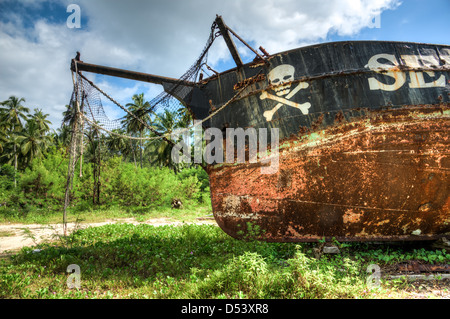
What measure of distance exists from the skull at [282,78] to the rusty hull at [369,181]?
944 mm

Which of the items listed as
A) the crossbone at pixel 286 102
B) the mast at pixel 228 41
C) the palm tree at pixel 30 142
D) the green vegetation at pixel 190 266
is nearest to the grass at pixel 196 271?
the green vegetation at pixel 190 266

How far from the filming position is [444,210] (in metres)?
3.98

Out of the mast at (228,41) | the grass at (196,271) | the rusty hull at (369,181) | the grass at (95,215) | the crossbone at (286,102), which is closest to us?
the grass at (196,271)

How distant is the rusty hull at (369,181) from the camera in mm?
3891

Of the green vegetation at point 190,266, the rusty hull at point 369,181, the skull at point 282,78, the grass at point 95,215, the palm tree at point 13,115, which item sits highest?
the palm tree at point 13,115

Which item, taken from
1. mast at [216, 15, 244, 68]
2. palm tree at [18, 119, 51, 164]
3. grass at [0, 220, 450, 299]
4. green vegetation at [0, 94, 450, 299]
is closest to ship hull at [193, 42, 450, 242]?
green vegetation at [0, 94, 450, 299]

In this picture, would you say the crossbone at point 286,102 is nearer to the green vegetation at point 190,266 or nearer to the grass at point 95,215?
the green vegetation at point 190,266

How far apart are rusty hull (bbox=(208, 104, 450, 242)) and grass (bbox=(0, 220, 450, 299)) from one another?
1.38ft

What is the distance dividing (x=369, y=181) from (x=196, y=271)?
3021mm

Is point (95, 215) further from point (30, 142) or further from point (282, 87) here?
point (30, 142)

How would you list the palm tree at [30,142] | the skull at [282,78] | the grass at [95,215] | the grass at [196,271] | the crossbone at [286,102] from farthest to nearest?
the palm tree at [30,142] → the grass at [95,215] → the skull at [282,78] → the crossbone at [286,102] → the grass at [196,271]

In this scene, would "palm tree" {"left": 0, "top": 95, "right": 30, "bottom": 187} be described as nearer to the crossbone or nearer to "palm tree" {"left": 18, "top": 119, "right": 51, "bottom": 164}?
"palm tree" {"left": 18, "top": 119, "right": 51, "bottom": 164}

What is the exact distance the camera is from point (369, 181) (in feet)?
12.9

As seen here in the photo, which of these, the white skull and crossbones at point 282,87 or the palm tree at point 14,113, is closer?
the white skull and crossbones at point 282,87
